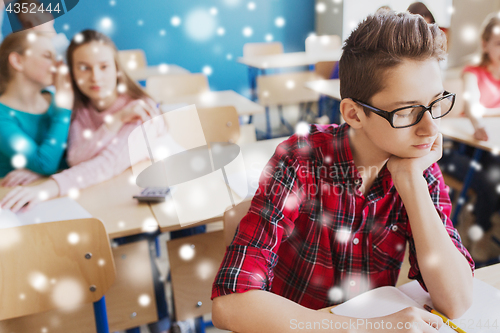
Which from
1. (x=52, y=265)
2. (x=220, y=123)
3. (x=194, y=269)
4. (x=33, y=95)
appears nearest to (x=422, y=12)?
(x=220, y=123)

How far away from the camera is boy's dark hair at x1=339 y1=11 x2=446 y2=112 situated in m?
0.72

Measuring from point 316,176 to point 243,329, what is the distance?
374 mm

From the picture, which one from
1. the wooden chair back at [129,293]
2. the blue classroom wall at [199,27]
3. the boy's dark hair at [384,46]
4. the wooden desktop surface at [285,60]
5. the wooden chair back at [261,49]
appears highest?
the blue classroom wall at [199,27]

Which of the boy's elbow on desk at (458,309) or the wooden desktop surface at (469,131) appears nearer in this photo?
the boy's elbow on desk at (458,309)

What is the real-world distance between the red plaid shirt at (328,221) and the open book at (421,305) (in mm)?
63

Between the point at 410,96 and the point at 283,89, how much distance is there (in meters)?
2.72

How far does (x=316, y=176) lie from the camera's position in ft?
2.80

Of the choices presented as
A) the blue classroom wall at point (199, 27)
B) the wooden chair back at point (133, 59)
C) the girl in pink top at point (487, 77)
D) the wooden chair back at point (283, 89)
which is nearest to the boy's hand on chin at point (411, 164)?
the girl in pink top at point (487, 77)

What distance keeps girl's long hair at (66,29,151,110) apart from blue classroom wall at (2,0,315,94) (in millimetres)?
3108

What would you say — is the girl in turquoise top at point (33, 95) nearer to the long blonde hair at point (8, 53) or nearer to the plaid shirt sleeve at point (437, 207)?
the long blonde hair at point (8, 53)

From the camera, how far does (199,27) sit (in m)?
4.92

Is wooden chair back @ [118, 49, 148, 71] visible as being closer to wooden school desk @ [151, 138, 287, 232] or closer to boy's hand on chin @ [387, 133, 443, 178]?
wooden school desk @ [151, 138, 287, 232]

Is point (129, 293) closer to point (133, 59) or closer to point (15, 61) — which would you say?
point (15, 61)

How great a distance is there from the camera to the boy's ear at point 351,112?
2.59 ft
